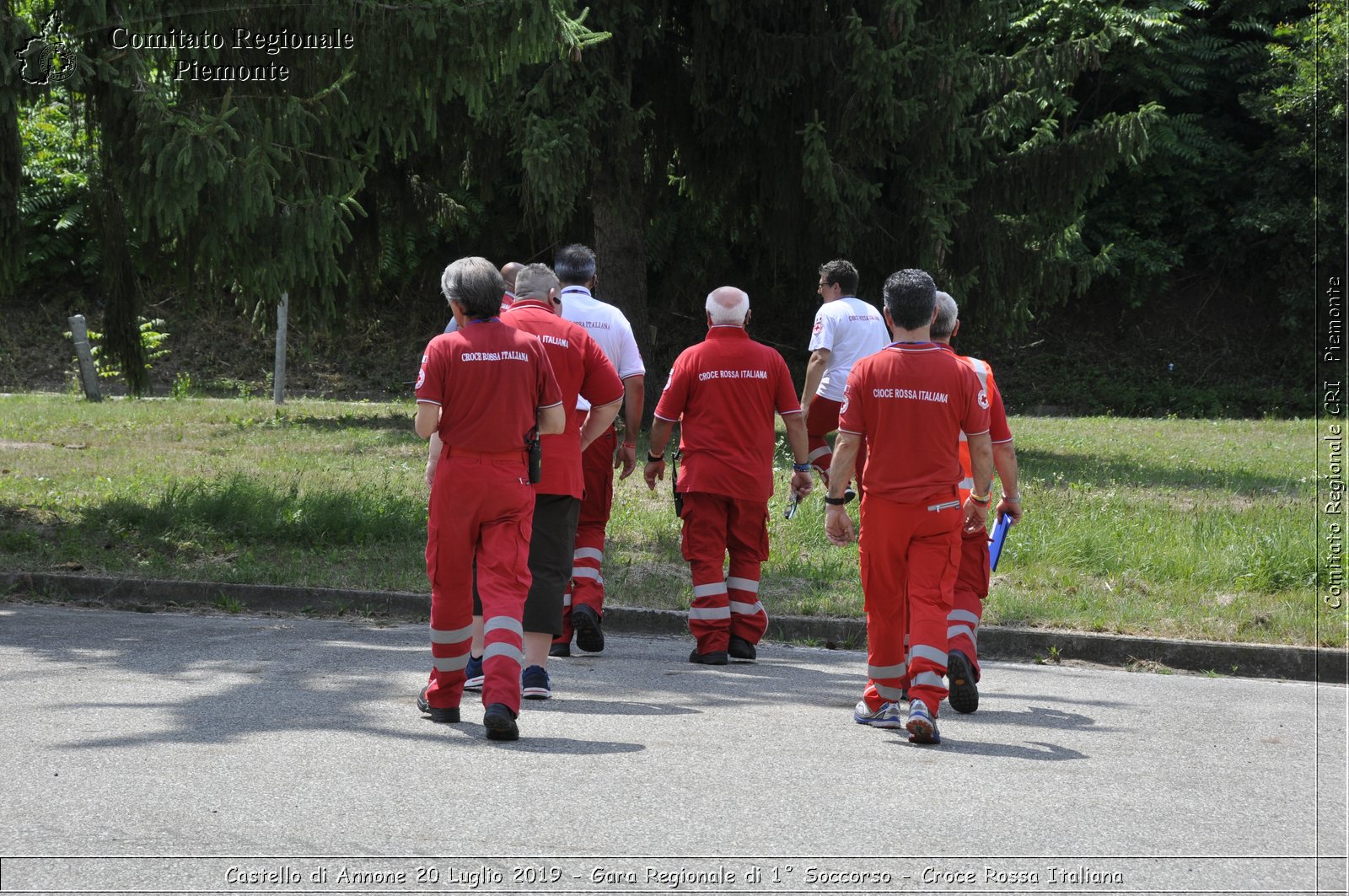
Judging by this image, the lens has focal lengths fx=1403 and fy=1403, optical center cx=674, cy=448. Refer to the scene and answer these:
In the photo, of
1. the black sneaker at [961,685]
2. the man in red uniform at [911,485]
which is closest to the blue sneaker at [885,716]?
the man in red uniform at [911,485]

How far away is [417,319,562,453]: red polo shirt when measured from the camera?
231 inches

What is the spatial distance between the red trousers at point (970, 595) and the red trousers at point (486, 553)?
7.03 ft

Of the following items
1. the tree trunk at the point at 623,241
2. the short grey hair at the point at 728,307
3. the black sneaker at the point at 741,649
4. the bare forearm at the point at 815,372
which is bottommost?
the black sneaker at the point at 741,649

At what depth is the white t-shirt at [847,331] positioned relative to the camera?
9391 millimetres

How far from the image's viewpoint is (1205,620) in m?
8.77

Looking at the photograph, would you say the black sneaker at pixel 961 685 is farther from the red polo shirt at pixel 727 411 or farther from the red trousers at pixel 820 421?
the red trousers at pixel 820 421

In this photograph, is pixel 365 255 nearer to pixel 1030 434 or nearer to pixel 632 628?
pixel 1030 434

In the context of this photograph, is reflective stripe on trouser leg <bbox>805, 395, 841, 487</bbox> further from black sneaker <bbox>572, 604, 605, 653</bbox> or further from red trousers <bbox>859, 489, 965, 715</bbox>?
red trousers <bbox>859, 489, 965, 715</bbox>

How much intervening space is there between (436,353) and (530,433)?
526 millimetres

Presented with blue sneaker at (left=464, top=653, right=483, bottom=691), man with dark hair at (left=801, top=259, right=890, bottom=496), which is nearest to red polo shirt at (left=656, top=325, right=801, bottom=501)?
man with dark hair at (left=801, top=259, right=890, bottom=496)

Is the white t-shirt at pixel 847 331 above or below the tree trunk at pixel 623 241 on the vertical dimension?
below

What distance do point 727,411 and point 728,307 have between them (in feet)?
1.99

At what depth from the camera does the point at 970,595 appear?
6852 mm

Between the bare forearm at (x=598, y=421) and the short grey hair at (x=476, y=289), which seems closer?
the short grey hair at (x=476, y=289)
